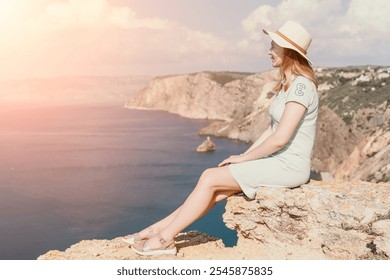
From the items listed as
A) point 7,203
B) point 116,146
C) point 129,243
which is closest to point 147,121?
point 116,146

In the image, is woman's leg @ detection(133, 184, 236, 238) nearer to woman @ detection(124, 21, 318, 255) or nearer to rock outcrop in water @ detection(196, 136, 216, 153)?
woman @ detection(124, 21, 318, 255)

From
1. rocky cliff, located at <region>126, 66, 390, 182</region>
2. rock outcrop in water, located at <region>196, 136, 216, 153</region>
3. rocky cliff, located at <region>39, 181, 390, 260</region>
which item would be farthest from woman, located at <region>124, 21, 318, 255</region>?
rock outcrop in water, located at <region>196, 136, 216, 153</region>

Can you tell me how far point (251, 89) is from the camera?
149 metres

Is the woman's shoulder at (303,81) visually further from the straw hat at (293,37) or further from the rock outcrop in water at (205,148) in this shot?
the rock outcrop in water at (205,148)

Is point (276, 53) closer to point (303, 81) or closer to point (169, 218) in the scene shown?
point (303, 81)

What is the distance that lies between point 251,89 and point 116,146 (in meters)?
70.1

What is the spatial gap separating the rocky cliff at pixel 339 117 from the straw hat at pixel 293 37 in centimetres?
3510

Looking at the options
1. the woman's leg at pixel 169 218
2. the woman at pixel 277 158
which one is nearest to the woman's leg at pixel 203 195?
the woman at pixel 277 158

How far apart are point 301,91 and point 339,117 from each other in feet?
226

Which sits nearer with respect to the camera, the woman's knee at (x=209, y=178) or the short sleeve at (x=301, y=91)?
the short sleeve at (x=301, y=91)

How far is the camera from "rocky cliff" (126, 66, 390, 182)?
4994 cm

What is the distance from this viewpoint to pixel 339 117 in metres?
70.9

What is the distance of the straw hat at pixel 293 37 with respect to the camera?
18.9ft
